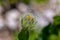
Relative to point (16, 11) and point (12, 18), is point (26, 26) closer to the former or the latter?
point (12, 18)

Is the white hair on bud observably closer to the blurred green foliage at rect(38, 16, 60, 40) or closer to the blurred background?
the blurred background

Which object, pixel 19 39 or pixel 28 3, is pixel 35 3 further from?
pixel 19 39

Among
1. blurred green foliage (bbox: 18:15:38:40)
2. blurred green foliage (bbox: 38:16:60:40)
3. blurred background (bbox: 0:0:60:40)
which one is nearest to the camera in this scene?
blurred green foliage (bbox: 18:15:38:40)

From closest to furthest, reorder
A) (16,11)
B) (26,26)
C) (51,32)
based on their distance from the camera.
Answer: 1. (26,26)
2. (51,32)
3. (16,11)

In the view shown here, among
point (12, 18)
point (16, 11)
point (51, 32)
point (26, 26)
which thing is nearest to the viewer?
point (26, 26)

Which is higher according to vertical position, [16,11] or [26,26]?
[26,26]

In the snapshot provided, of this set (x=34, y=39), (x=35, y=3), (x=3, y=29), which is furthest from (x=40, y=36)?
(x=35, y=3)

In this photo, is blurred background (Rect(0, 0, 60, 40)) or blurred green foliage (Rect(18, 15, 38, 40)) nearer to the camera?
blurred green foliage (Rect(18, 15, 38, 40))

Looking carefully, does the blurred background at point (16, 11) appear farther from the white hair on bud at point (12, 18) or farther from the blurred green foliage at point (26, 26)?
the blurred green foliage at point (26, 26)

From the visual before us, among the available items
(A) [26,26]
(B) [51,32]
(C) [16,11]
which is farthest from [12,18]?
(A) [26,26]

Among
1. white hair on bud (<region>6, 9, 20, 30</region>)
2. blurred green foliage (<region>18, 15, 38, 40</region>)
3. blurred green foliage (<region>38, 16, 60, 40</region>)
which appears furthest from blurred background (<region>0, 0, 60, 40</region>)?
blurred green foliage (<region>18, 15, 38, 40</region>)
